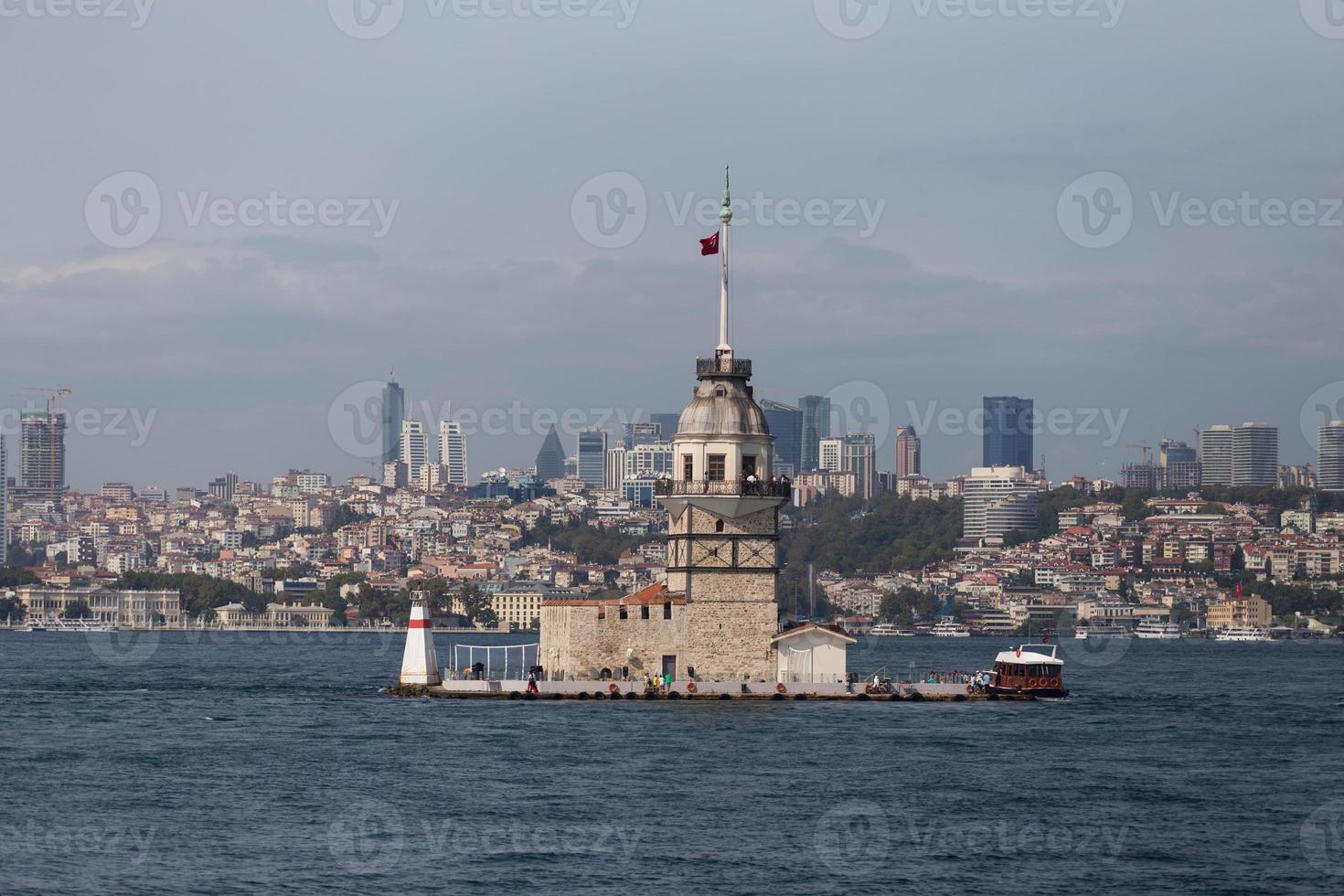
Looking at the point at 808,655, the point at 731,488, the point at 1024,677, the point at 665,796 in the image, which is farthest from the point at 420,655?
the point at 665,796

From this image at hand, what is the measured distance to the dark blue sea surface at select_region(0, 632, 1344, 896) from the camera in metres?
35.0

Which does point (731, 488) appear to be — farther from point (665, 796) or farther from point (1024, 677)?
point (665, 796)

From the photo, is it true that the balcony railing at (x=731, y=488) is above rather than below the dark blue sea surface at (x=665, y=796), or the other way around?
above

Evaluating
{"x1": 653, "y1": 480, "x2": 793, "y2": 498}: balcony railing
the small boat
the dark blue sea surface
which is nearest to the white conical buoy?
the dark blue sea surface

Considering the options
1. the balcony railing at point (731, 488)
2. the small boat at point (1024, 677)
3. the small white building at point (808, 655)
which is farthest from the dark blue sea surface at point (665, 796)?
the balcony railing at point (731, 488)

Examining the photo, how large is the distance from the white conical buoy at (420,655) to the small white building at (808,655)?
1101 centimetres

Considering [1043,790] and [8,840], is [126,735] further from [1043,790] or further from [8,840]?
[1043,790]

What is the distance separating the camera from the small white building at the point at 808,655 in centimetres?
6172

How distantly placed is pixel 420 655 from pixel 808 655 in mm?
12082

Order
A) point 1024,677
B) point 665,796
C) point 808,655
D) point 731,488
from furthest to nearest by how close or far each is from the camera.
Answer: point 1024,677
point 808,655
point 731,488
point 665,796

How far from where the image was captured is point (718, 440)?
61.8 meters

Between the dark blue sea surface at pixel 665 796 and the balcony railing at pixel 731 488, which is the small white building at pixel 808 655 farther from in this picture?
the balcony railing at pixel 731 488

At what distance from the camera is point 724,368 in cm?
6222

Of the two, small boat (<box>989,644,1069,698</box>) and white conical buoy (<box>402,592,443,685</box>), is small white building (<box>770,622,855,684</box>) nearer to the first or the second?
small boat (<box>989,644,1069,698</box>)
